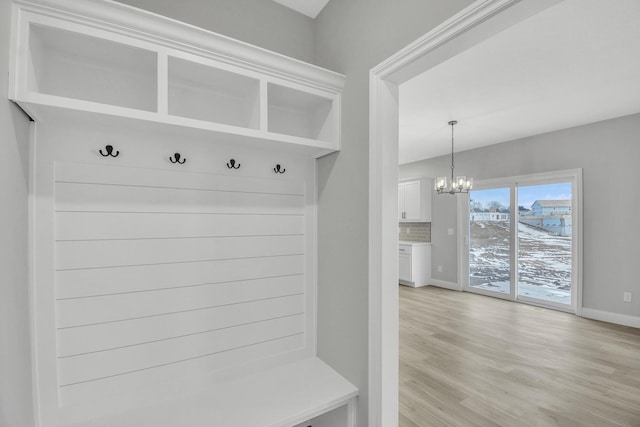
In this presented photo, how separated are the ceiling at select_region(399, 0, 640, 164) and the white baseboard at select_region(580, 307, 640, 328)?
2611 millimetres

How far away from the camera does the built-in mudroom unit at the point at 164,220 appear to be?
44.2 inches

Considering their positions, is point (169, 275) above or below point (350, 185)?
below

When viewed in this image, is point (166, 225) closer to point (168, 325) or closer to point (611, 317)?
point (168, 325)

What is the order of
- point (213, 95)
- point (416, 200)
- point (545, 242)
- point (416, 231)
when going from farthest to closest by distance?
point (416, 231) → point (416, 200) → point (545, 242) → point (213, 95)

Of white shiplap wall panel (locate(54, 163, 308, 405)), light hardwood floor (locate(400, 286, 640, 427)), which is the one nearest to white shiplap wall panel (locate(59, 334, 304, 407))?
white shiplap wall panel (locate(54, 163, 308, 405))

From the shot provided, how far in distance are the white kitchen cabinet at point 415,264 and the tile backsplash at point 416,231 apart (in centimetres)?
24

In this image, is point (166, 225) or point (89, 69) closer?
point (89, 69)

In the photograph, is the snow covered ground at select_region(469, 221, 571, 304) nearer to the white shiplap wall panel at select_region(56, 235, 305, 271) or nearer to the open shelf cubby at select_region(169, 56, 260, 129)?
the white shiplap wall panel at select_region(56, 235, 305, 271)

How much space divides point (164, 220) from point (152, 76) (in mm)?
673

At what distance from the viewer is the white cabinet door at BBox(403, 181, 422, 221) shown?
6000mm

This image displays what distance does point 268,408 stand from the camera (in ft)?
4.25

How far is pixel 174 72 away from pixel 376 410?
1787 mm

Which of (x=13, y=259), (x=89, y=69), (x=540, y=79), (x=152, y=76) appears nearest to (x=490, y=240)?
(x=540, y=79)

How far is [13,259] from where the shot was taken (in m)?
0.95
